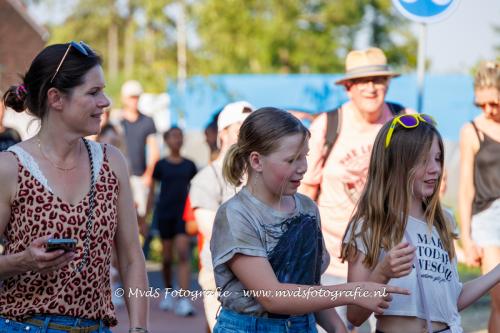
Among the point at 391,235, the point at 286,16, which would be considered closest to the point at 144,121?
the point at 391,235

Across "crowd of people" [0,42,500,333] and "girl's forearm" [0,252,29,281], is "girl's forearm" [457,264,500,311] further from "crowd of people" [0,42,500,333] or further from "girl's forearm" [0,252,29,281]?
A: "girl's forearm" [0,252,29,281]

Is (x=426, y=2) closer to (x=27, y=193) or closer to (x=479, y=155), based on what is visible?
(x=479, y=155)

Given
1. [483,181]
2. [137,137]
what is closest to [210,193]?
[483,181]

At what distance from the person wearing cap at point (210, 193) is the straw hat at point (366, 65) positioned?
85cm

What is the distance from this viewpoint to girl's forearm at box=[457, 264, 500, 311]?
4.29m

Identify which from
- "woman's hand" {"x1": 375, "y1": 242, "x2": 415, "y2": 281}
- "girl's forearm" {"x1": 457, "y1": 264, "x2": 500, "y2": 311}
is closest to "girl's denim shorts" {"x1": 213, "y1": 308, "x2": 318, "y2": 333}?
"woman's hand" {"x1": 375, "y1": 242, "x2": 415, "y2": 281}

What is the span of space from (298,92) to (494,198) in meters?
13.8

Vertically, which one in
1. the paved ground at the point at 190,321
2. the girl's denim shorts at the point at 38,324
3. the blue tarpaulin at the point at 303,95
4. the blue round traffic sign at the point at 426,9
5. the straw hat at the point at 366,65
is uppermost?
the blue tarpaulin at the point at 303,95

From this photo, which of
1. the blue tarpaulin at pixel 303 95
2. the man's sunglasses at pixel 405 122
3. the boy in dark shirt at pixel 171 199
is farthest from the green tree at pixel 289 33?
the man's sunglasses at pixel 405 122

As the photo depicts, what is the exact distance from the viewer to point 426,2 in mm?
7441

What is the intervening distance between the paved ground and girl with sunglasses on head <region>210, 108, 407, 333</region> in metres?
5.34

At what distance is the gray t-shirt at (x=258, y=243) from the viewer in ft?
12.8

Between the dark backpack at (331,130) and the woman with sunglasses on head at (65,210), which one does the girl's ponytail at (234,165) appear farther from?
the dark backpack at (331,130)

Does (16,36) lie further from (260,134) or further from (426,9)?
(260,134)
